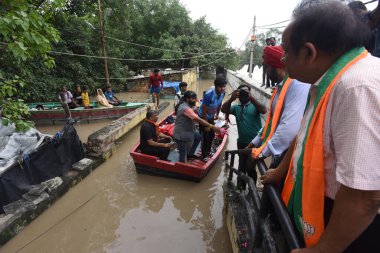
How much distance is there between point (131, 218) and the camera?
4176 millimetres

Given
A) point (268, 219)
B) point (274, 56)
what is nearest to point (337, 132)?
point (268, 219)

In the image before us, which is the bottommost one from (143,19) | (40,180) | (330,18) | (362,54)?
(40,180)

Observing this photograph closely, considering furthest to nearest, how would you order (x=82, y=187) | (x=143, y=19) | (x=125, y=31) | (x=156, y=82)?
(x=143, y=19) < (x=125, y=31) < (x=156, y=82) < (x=82, y=187)

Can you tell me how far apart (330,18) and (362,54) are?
0.18 metres

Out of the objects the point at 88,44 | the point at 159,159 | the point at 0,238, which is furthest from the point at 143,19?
the point at 0,238

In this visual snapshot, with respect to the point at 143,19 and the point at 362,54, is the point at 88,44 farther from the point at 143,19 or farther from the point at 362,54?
the point at 362,54

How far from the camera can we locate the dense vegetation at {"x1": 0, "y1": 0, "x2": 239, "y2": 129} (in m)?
3.38

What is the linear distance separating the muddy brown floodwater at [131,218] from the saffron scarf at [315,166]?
274cm

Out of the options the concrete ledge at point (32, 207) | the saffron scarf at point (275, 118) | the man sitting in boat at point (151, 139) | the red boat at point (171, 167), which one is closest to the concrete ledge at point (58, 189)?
the concrete ledge at point (32, 207)

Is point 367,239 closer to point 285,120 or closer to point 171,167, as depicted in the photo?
point 285,120

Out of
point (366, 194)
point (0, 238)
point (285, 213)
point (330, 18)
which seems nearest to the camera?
point (366, 194)

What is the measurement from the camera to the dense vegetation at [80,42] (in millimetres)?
3375

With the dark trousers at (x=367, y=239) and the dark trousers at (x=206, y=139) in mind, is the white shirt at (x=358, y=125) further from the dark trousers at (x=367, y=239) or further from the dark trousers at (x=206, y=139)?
the dark trousers at (x=206, y=139)

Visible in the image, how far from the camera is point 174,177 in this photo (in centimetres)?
518
